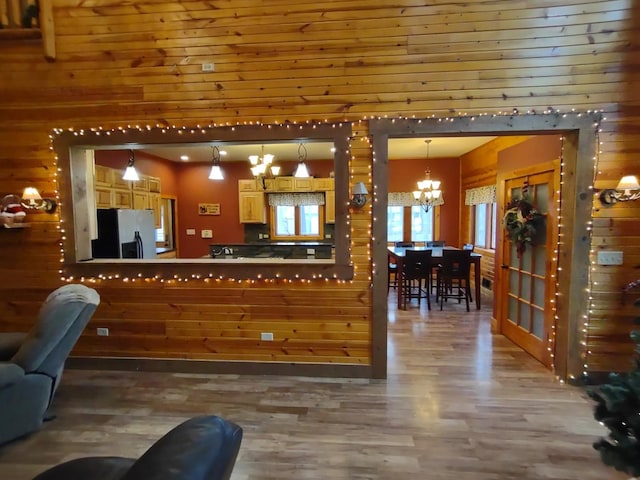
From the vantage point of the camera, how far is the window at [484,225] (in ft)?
21.9

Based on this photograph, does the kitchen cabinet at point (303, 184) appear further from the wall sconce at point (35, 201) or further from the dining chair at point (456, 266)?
the wall sconce at point (35, 201)

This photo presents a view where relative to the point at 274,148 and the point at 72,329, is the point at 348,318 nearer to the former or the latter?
the point at 72,329

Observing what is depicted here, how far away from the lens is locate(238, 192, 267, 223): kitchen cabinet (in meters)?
7.69

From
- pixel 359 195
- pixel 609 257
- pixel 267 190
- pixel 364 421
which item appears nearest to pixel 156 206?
pixel 267 190

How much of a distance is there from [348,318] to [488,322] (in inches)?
106

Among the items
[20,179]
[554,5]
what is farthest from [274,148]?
[554,5]

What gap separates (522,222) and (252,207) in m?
5.48

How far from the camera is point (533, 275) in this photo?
376 centimetres

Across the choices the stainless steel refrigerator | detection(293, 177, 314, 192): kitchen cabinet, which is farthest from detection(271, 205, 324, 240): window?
the stainless steel refrigerator

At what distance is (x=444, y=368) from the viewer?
3.46m

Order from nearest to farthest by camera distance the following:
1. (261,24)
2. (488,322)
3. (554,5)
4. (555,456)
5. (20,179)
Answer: (555,456) < (554,5) < (261,24) < (20,179) < (488,322)

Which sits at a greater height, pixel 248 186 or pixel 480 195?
pixel 248 186

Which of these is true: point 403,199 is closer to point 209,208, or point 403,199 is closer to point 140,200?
point 209,208

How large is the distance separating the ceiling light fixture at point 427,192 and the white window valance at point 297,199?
2.10 metres
